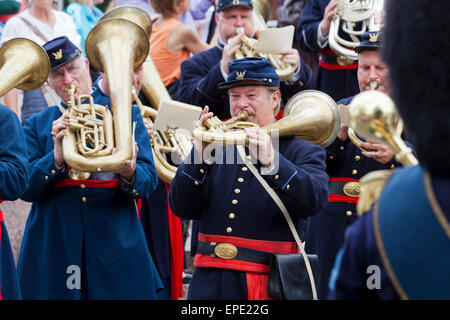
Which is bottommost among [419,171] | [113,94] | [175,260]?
[175,260]

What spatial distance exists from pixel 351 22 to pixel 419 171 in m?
4.48

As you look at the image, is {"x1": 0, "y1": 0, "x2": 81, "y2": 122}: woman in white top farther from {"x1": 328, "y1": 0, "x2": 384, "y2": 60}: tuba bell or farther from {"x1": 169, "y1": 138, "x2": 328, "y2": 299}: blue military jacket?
{"x1": 169, "y1": 138, "x2": 328, "y2": 299}: blue military jacket

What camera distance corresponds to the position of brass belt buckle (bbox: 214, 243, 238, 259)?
426cm

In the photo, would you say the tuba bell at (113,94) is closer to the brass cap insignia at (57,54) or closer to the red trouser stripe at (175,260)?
the brass cap insignia at (57,54)

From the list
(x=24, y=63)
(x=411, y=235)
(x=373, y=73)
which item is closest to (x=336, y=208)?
(x=373, y=73)


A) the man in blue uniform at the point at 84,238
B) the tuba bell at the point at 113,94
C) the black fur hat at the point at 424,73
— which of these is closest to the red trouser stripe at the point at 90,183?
the man in blue uniform at the point at 84,238

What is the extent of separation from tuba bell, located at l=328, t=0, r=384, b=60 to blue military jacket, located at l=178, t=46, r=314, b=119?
322mm

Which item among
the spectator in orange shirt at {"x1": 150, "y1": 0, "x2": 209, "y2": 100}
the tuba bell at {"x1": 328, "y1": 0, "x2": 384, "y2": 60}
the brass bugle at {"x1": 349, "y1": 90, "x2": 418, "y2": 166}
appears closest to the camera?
the brass bugle at {"x1": 349, "y1": 90, "x2": 418, "y2": 166}

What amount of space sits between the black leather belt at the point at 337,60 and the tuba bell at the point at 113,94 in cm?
215

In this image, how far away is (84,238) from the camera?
4.82m

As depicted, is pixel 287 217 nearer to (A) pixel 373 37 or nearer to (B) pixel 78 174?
(B) pixel 78 174

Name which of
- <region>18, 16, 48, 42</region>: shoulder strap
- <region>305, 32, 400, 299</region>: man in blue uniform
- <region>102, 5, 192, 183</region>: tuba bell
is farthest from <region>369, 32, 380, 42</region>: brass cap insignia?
<region>18, 16, 48, 42</region>: shoulder strap
